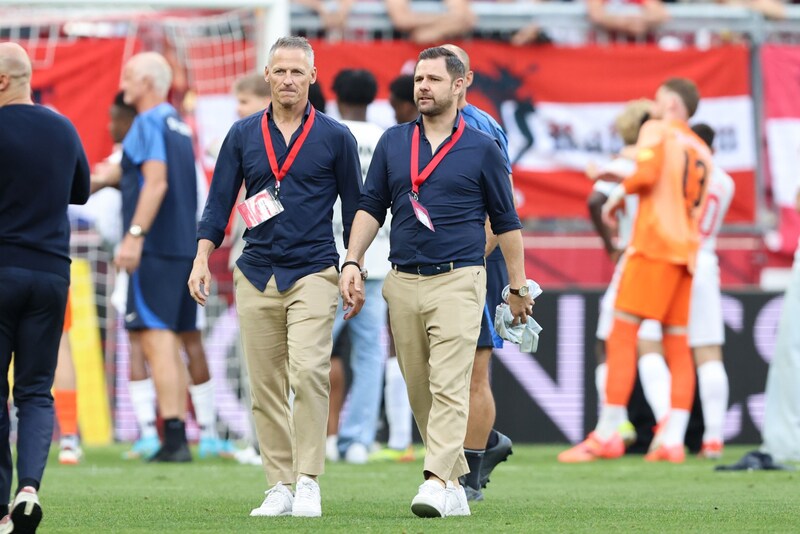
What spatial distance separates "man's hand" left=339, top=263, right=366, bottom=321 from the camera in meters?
6.54

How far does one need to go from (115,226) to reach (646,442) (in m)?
4.45

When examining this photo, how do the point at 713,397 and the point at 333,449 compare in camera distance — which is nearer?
the point at 333,449

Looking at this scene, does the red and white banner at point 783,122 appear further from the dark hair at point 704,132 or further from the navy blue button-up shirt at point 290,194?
the navy blue button-up shirt at point 290,194

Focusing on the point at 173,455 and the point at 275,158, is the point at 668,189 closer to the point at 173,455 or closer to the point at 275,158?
the point at 173,455

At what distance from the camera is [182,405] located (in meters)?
10.6

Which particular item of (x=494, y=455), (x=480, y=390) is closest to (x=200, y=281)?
(x=480, y=390)

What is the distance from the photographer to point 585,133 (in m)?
14.8

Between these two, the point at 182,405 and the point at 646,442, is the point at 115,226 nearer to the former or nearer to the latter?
the point at 182,405

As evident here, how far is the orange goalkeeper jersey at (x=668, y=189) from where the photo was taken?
35.6ft

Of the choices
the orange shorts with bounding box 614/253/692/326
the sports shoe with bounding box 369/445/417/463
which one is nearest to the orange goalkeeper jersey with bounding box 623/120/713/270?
the orange shorts with bounding box 614/253/692/326

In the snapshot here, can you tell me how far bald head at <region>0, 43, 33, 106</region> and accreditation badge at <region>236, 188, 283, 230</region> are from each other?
1037mm

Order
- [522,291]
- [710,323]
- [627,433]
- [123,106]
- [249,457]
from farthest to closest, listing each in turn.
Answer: [627,433] < [710,323] < [123,106] < [249,457] < [522,291]

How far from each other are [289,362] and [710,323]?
17.9 ft

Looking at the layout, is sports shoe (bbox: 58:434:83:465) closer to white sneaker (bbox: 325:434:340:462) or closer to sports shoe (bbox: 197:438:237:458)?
sports shoe (bbox: 197:438:237:458)
